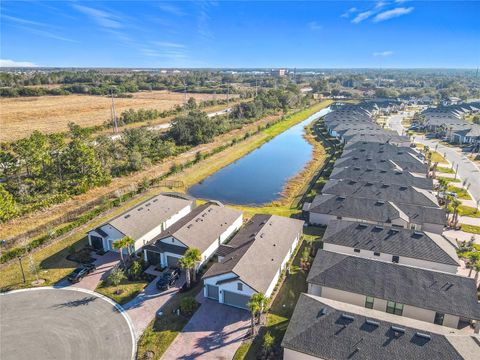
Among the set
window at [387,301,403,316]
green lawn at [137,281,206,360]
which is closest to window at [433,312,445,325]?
window at [387,301,403,316]

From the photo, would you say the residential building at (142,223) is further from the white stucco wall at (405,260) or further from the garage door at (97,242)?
the white stucco wall at (405,260)

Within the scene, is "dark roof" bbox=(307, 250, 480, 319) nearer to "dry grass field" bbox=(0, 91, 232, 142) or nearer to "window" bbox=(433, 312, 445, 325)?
"window" bbox=(433, 312, 445, 325)

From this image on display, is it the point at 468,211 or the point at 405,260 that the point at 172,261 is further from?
the point at 468,211

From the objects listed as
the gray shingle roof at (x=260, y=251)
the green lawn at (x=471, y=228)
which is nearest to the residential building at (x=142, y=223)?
the gray shingle roof at (x=260, y=251)

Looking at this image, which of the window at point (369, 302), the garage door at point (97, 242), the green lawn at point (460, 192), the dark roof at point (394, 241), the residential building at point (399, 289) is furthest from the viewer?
the green lawn at point (460, 192)

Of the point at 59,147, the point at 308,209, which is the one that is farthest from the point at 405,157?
the point at 59,147
